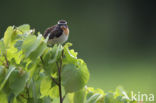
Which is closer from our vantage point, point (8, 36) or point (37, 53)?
point (37, 53)

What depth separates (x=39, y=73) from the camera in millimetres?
1129

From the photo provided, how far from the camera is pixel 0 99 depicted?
1.08m

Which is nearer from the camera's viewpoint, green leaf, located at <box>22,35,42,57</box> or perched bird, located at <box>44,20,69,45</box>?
green leaf, located at <box>22,35,42,57</box>

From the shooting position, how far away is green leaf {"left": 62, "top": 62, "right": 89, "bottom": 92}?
106cm

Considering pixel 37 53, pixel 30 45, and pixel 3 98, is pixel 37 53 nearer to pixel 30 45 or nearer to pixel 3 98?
pixel 30 45

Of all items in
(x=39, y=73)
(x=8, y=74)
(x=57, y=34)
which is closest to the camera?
(x=8, y=74)

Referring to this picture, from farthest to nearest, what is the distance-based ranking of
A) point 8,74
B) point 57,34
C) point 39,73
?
1. point 57,34
2. point 39,73
3. point 8,74

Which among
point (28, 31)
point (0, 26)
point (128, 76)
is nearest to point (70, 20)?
point (0, 26)

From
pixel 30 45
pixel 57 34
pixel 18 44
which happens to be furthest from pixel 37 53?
pixel 57 34

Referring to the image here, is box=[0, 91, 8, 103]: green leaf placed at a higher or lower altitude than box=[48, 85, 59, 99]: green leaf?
lower

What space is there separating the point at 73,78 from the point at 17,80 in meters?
0.15

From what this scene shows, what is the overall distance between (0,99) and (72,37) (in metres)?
8.54

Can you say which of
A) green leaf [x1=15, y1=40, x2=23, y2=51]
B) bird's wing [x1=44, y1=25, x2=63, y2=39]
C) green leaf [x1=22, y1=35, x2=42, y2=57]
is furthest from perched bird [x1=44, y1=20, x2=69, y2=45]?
green leaf [x1=22, y1=35, x2=42, y2=57]

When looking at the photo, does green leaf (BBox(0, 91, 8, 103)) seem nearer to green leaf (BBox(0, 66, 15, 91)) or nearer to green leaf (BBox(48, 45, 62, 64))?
green leaf (BBox(0, 66, 15, 91))
